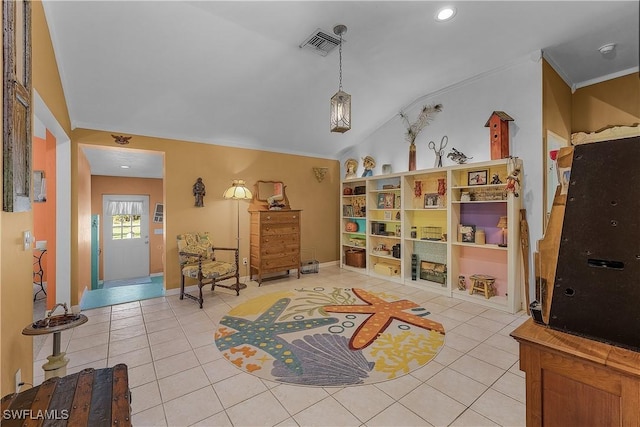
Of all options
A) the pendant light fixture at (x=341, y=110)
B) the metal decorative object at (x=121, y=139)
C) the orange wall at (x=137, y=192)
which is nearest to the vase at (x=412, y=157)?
the pendant light fixture at (x=341, y=110)

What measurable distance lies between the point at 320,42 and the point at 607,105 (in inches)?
151

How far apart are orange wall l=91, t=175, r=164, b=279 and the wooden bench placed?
5683 mm

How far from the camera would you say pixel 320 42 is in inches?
126

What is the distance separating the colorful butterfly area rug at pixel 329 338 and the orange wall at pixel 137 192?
4288 millimetres

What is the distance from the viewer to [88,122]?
3834 mm

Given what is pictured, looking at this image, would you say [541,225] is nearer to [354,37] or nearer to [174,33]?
[354,37]

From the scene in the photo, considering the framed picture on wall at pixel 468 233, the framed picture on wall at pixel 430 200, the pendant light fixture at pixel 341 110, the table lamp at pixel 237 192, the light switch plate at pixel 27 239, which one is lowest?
the framed picture on wall at pixel 468 233

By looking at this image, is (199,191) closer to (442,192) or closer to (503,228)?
(442,192)

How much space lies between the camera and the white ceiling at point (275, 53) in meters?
2.71

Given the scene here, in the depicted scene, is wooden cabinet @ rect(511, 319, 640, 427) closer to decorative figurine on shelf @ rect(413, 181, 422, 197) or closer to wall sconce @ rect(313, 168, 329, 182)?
decorative figurine on shelf @ rect(413, 181, 422, 197)

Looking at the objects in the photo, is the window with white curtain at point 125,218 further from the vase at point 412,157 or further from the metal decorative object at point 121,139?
the vase at point 412,157

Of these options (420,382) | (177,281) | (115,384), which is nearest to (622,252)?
(420,382)

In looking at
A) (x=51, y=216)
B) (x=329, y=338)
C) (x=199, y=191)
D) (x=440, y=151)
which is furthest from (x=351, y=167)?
(x=51, y=216)

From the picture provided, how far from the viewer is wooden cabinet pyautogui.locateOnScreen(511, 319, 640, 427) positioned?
30.5 inches
